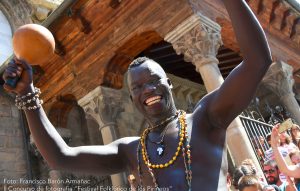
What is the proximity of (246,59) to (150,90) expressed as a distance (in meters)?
0.43

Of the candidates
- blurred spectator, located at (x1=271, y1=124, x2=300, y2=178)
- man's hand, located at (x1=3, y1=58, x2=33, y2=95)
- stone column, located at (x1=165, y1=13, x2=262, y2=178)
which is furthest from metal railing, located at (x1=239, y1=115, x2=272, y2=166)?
man's hand, located at (x1=3, y1=58, x2=33, y2=95)

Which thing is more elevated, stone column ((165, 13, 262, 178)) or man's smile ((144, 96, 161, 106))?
stone column ((165, 13, 262, 178))

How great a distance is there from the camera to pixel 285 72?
325 inches

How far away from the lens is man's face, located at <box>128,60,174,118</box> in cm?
161

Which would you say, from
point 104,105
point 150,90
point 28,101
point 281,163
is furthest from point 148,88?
point 104,105

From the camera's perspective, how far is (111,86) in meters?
7.16

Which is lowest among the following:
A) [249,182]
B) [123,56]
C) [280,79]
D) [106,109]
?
[249,182]

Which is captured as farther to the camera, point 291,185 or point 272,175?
point 272,175

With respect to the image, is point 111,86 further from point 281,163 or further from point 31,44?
point 31,44

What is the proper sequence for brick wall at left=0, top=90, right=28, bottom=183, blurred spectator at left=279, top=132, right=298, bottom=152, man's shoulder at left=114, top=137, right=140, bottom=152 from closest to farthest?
man's shoulder at left=114, top=137, right=140, bottom=152 < blurred spectator at left=279, top=132, right=298, bottom=152 < brick wall at left=0, top=90, right=28, bottom=183

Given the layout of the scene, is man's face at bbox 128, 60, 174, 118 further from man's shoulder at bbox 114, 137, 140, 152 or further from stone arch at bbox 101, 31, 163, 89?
stone arch at bbox 101, 31, 163, 89

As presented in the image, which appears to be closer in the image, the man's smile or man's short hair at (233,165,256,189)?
the man's smile

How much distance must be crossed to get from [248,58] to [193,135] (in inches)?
16.2

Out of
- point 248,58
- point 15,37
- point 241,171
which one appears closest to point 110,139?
point 241,171
